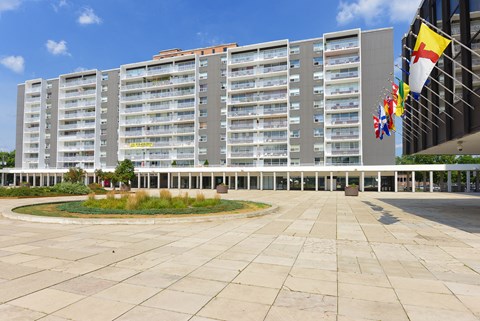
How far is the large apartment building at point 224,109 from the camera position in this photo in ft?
186

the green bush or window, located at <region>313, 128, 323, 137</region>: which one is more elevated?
window, located at <region>313, 128, 323, 137</region>

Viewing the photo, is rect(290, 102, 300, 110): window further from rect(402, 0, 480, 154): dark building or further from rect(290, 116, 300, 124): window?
rect(402, 0, 480, 154): dark building

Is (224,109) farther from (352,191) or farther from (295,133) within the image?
(352,191)

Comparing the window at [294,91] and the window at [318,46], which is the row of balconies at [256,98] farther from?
the window at [318,46]

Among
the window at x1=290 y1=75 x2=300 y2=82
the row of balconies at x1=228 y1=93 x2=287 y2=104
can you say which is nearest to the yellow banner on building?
the row of balconies at x1=228 y1=93 x2=287 y2=104

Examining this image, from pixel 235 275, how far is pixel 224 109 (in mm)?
61829

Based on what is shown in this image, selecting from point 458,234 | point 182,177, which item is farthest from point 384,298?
point 182,177

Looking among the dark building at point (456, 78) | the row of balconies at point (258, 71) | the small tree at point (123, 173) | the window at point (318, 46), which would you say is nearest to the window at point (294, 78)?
the row of balconies at point (258, 71)

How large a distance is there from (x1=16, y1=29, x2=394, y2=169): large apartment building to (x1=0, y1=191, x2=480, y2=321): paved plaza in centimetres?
4970

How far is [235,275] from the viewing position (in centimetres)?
618

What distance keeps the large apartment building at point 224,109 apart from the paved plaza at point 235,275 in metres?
49.7

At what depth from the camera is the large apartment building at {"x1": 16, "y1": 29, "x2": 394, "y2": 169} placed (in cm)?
5681

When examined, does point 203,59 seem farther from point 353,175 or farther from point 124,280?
point 124,280

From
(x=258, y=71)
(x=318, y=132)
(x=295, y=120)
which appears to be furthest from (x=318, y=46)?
(x=318, y=132)
